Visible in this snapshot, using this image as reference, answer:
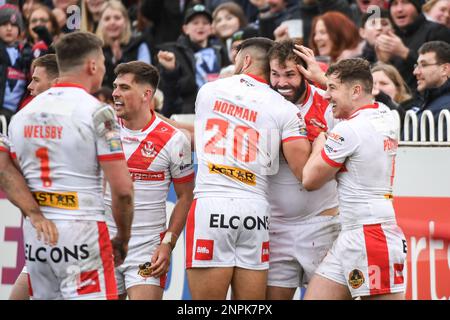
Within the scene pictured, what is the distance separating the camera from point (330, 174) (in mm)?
8273

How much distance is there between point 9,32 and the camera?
44.4 ft

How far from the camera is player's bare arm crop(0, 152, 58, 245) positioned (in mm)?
7238

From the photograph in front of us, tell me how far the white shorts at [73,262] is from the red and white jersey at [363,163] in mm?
2085

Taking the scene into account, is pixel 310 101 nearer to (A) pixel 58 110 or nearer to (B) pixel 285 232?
(B) pixel 285 232

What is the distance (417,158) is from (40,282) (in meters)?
4.69

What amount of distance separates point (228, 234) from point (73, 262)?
1576mm

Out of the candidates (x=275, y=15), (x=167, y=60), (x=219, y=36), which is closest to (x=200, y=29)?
(x=219, y=36)

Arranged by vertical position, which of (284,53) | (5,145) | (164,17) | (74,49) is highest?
(164,17)

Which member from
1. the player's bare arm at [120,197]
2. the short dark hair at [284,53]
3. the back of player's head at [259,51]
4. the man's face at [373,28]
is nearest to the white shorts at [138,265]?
the player's bare arm at [120,197]

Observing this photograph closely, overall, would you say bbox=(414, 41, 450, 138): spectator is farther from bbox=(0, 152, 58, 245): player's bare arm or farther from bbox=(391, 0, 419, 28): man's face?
bbox=(0, 152, 58, 245): player's bare arm

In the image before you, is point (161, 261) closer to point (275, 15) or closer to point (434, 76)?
point (434, 76)

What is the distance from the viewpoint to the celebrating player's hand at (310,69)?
8.66 meters

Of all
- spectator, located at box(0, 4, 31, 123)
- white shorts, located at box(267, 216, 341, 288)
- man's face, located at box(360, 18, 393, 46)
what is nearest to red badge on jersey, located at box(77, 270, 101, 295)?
white shorts, located at box(267, 216, 341, 288)
